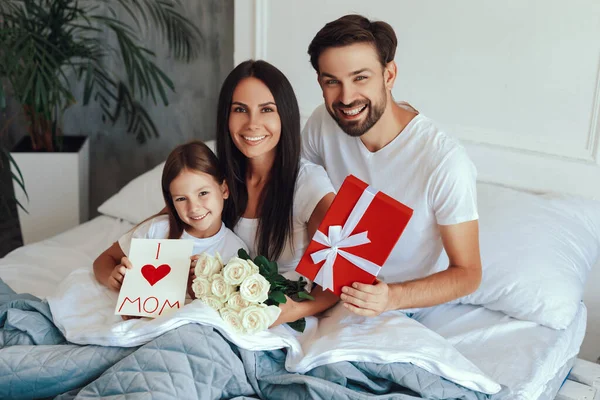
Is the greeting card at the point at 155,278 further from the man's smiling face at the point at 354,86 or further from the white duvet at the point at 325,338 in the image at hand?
the man's smiling face at the point at 354,86

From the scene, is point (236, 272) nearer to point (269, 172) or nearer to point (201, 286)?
point (201, 286)

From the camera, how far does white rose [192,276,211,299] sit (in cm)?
141

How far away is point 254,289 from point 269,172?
1.49ft

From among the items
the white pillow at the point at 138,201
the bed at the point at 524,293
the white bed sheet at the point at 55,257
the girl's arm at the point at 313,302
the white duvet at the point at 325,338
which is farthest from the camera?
the white pillow at the point at 138,201

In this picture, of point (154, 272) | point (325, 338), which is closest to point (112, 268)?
point (154, 272)

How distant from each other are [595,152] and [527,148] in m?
0.20

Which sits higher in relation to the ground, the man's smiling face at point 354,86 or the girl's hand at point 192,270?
the man's smiling face at point 354,86

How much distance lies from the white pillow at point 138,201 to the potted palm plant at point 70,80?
357 mm

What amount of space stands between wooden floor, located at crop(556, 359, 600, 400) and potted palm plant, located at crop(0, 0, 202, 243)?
5.85 ft

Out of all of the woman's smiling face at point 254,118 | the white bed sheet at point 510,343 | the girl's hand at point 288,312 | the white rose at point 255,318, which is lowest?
the white bed sheet at point 510,343

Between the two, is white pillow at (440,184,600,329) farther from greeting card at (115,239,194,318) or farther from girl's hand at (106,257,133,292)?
girl's hand at (106,257,133,292)

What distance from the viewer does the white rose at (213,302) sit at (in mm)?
1391

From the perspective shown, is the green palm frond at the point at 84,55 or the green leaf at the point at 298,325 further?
the green palm frond at the point at 84,55

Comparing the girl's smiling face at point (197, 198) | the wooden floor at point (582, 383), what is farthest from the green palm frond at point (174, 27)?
the wooden floor at point (582, 383)
